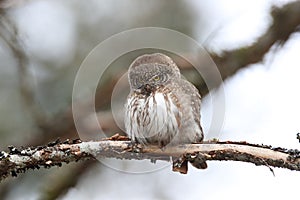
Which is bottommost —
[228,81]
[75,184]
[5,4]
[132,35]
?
[75,184]

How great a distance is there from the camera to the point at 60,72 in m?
5.84

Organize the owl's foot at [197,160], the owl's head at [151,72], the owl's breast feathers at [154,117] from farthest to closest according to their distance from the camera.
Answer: the owl's head at [151,72] → the owl's breast feathers at [154,117] → the owl's foot at [197,160]

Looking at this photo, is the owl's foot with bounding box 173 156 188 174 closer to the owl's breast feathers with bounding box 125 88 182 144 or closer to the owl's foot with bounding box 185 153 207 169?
the owl's foot with bounding box 185 153 207 169

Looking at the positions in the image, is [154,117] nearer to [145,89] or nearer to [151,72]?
[145,89]

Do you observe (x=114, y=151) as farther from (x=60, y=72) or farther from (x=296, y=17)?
(x=60, y=72)

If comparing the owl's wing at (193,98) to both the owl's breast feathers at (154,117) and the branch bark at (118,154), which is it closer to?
the owl's breast feathers at (154,117)

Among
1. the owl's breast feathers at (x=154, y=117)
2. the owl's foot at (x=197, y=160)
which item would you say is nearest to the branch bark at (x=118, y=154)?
the owl's foot at (x=197, y=160)

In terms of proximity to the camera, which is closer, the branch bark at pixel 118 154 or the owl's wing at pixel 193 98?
the branch bark at pixel 118 154

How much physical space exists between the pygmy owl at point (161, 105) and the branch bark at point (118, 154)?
34cm

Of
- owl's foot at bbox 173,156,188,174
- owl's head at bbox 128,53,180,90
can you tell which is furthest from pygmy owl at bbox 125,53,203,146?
owl's foot at bbox 173,156,188,174

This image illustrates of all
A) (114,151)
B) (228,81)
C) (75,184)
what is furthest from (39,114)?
(228,81)

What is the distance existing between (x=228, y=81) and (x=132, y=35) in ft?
5.64

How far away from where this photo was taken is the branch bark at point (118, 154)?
331 centimetres

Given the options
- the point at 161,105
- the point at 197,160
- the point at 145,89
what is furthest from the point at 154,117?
the point at 197,160
